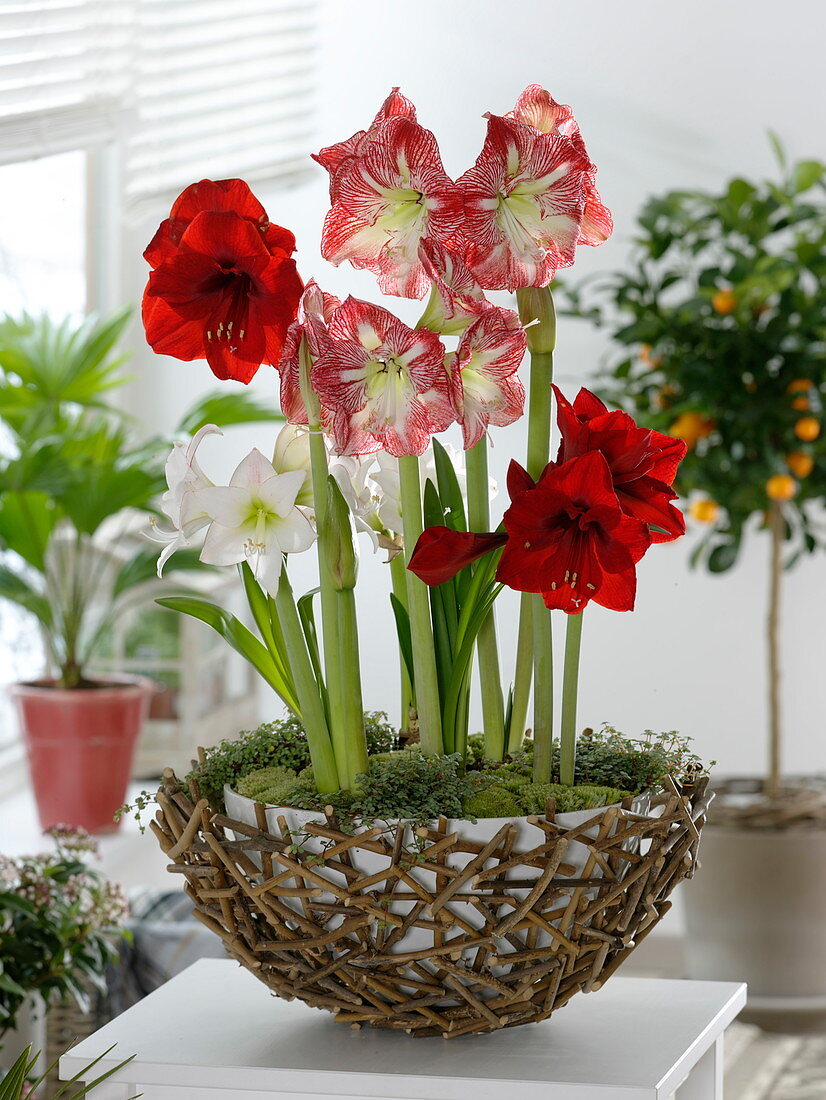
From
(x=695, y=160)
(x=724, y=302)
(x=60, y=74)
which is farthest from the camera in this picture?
(x=695, y=160)

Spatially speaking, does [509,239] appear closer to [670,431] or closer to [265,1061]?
[265,1061]

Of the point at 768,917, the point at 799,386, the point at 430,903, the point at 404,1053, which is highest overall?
the point at 799,386

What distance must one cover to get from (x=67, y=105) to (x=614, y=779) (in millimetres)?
1859

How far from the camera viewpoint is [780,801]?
8.89 ft

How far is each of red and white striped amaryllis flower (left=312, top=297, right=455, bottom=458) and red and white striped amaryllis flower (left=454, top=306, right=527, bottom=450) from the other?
0.02m

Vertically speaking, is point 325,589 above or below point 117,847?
above

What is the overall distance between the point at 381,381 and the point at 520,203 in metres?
0.12

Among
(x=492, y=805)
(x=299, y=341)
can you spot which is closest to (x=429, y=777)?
(x=492, y=805)

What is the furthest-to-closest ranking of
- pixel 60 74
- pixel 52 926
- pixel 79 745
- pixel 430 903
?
pixel 79 745, pixel 60 74, pixel 52 926, pixel 430 903

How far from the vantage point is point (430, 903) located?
27.4 inches

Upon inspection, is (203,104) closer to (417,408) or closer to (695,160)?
(695,160)

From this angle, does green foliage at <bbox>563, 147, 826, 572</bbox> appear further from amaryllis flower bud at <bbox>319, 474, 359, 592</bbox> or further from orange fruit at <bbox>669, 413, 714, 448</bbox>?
amaryllis flower bud at <bbox>319, 474, 359, 592</bbox>

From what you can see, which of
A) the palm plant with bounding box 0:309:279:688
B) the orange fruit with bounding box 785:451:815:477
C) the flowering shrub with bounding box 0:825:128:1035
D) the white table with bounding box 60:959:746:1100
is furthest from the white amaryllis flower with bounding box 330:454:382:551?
the orange fruit with bounding box 785:451:815:477

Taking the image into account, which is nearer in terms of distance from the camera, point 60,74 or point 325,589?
point 325,589
